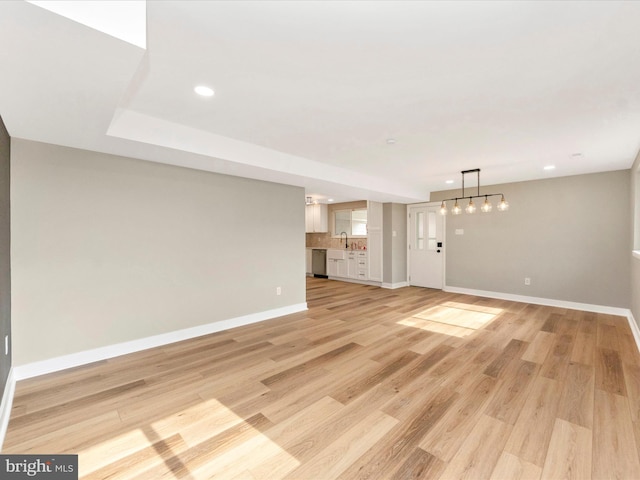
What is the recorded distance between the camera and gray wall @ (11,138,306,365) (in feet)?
9.21

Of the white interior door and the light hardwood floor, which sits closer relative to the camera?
the light hardwood floor

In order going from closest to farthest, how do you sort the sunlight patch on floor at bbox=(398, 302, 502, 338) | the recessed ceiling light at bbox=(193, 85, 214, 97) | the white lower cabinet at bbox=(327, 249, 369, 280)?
the recessed ceiling light at bbox=(193, 85, 214, 97) < the sunlight patch on floor at bbox=(398, 302, 502, 338) < the white lower cabinet at bbox=(327, 249, 369, 280)

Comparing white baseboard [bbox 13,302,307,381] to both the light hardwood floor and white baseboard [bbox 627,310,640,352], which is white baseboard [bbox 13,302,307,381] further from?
white baseboard [bbox 627,310,640,352]

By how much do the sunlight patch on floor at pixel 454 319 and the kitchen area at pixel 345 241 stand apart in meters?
2.48

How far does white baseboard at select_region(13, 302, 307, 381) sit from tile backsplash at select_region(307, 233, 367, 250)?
450 cm

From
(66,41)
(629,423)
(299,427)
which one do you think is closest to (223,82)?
(66,41)

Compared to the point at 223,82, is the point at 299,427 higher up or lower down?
lower down

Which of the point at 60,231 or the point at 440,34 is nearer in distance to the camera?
the point at 440,34

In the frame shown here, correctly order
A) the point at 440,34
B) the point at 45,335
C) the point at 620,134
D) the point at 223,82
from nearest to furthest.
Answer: the point at 440,34, the point at 223,82, the point at 45,335, the point at 620,134

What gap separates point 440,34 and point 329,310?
14.2 ft

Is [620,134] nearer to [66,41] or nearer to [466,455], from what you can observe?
[466,455]

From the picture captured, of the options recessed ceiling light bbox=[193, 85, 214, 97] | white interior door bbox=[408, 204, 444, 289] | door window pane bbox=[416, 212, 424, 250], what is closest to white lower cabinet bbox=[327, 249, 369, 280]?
white interior door bbox=[408, 204, 444, 289]

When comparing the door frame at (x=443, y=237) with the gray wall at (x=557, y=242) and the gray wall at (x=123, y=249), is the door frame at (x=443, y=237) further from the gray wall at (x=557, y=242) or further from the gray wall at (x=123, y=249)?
the gray wall at (x=123, y=249)

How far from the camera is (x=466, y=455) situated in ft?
5.74
